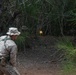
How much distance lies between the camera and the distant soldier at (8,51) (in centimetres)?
666

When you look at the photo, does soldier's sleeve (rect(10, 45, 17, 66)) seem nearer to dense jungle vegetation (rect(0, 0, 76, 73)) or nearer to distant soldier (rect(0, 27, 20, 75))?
distant soldier (rect(0, 27, 20, 75))

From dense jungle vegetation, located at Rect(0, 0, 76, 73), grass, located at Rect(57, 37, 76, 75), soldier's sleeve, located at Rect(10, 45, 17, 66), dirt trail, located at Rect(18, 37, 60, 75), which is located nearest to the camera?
soldier's sleeve, located at Rect(10, 45, 17, 66)

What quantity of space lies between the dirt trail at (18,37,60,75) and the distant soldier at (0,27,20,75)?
11.1 ft

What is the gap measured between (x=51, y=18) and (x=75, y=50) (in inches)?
294

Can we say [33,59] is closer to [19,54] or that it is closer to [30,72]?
[19,54]

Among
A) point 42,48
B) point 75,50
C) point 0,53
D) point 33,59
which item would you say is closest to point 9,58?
point 0,53

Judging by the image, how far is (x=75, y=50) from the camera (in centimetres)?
675

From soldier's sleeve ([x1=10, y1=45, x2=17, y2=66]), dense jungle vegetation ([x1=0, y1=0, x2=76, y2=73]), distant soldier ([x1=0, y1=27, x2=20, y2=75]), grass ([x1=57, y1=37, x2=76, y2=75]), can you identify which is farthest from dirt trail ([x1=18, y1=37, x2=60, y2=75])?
soldier's sleeve ([x1=10, y1=45, x2=17, y2=66])

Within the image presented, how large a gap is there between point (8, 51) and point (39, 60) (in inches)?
225

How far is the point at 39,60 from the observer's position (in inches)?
488

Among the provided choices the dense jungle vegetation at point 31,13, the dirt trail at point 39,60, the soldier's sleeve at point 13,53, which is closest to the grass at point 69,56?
the soldier's sleeve at point 13,53

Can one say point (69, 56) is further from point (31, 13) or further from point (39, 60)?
point (31, 13)

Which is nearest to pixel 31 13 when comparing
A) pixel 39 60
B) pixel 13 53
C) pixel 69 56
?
pixel 39 60

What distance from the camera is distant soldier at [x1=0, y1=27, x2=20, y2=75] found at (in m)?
6.66
